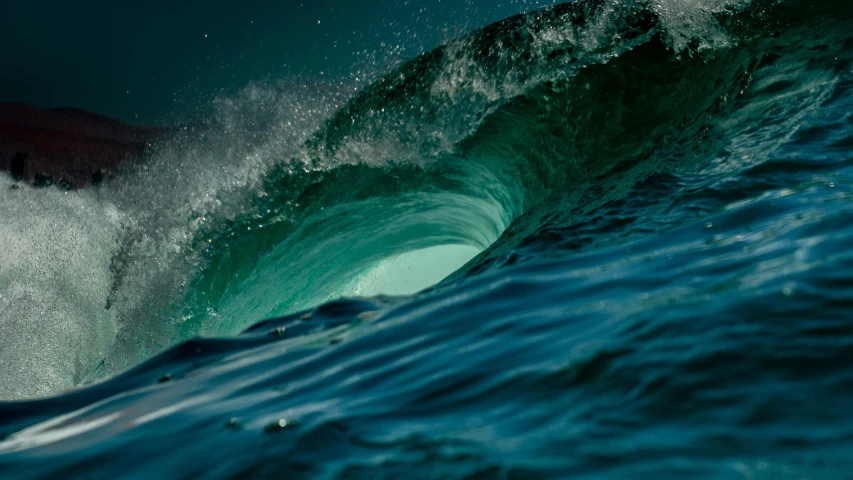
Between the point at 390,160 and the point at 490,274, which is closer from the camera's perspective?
the point at 490,274

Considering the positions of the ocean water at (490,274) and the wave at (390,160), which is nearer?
the ocean water at (490,274)

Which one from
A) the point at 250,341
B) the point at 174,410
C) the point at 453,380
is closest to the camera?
the point at 453,380

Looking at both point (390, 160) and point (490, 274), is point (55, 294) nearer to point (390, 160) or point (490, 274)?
point (390, 160)

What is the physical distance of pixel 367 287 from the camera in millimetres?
8133

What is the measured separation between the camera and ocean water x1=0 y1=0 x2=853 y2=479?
3.46 ft

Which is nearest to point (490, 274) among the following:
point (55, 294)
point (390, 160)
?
point (390, 160)

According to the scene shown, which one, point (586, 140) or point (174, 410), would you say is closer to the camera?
point (174, 410)

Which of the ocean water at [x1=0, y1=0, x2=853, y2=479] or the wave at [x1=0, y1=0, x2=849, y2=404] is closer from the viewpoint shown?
the ocean water at [x1=0, y1=0, x2=853, y2=479]

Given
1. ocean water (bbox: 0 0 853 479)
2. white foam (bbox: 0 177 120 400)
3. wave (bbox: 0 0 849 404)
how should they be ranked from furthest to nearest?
white foam (bbox: 0 177 120 400), wave (bbox: 0 0 849 404), ocean water (bbox: 0 0 853 479)

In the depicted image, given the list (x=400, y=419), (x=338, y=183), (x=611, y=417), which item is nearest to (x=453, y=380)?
(x=400, y=419)

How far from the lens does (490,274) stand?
7.36 feet

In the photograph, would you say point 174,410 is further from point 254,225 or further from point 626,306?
point 254,225

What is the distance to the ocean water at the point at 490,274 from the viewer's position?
1.05 meters

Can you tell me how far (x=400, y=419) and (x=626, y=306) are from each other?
58 cm
